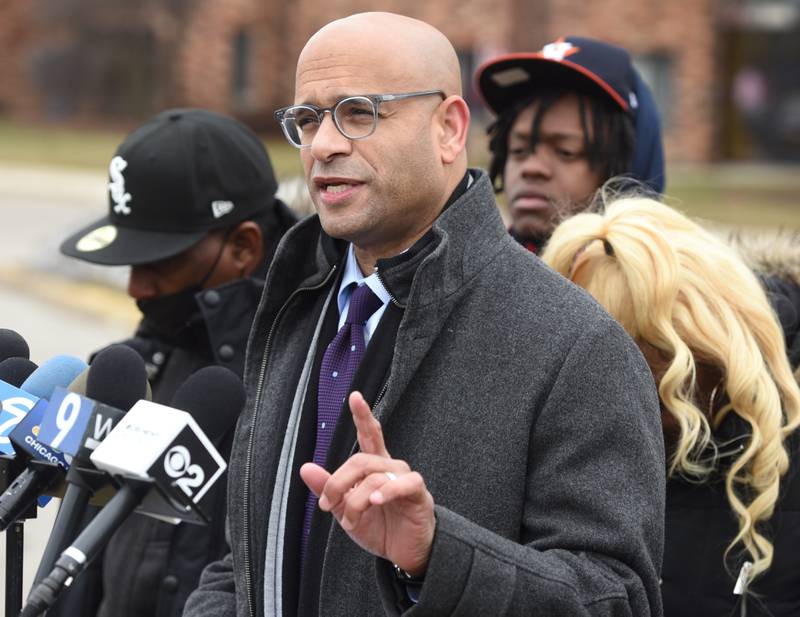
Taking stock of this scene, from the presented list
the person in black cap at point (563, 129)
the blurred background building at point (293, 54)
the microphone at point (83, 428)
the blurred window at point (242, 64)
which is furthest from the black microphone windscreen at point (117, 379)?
the blurred window at point (242, 64)

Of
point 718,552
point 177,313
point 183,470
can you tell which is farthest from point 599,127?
point 183,470

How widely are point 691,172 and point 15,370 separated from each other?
2404 cm

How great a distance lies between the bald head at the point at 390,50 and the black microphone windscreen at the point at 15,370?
0.67 metres

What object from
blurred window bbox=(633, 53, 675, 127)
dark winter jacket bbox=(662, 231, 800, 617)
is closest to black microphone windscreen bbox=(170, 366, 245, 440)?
dark winter jacket bbox=(662, 231, 800, 617)

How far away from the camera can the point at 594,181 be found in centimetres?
354

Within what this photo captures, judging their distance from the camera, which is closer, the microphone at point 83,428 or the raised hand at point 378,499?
the raised hand at point 378,499

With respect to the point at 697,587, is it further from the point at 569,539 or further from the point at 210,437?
the point at 210,437

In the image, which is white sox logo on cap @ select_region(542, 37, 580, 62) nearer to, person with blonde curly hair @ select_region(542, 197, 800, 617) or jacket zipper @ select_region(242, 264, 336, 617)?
person with blonde curly hair @ select_region(542, 197, 800, 617)

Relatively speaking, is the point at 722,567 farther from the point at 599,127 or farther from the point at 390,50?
the point at 599,127

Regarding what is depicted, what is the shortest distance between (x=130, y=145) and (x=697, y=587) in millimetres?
1710

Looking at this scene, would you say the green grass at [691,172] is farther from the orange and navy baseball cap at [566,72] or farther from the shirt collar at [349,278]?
the shirt collar at [349,278]

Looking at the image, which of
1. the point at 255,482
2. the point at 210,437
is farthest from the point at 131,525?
the point at 210,437

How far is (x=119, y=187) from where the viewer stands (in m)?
3.16

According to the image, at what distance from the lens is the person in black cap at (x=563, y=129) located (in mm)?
3477
